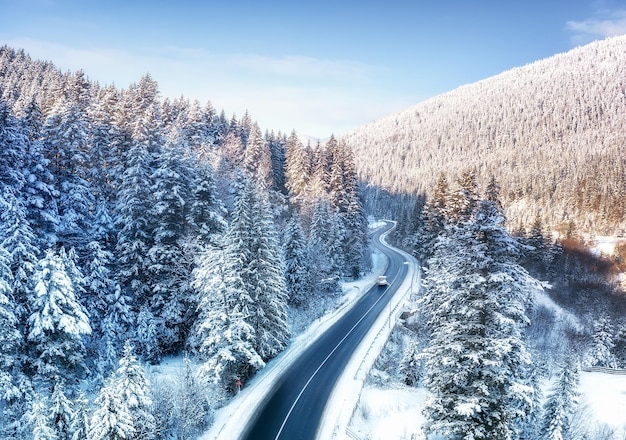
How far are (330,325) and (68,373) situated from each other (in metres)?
24.5

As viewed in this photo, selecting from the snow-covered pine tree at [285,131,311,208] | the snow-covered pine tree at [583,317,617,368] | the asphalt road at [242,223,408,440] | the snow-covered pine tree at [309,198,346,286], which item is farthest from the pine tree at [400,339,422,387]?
the snow-covered pine tree at [583,317,617,368]

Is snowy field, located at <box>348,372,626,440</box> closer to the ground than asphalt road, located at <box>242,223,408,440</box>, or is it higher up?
closer to the ground

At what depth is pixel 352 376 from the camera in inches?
1117

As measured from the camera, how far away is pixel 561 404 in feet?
72.3

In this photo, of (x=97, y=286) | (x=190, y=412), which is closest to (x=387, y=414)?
(x=190, y=412)

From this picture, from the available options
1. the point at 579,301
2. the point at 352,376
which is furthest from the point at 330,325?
the point at 579,301

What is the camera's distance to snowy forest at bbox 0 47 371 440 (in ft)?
56.4

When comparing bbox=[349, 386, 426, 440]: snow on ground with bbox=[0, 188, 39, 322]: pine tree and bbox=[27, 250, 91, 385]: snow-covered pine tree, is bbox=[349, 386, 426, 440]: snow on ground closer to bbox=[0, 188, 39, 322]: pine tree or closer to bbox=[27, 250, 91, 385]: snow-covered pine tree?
bbox=[27, 250, 91, 385]: snow-covered pine tree

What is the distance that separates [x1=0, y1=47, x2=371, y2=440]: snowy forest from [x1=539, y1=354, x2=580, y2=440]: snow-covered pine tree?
725 inches

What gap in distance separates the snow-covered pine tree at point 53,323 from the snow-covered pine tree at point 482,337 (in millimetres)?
17830

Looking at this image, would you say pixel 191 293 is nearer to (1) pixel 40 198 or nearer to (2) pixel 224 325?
(2) pixel 224 325

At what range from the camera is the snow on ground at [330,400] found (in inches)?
829

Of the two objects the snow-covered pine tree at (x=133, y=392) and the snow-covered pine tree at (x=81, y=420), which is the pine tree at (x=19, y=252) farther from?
the snow-covered pine tree at (x=133, y=392)

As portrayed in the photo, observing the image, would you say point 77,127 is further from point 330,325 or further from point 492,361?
point 492,361
